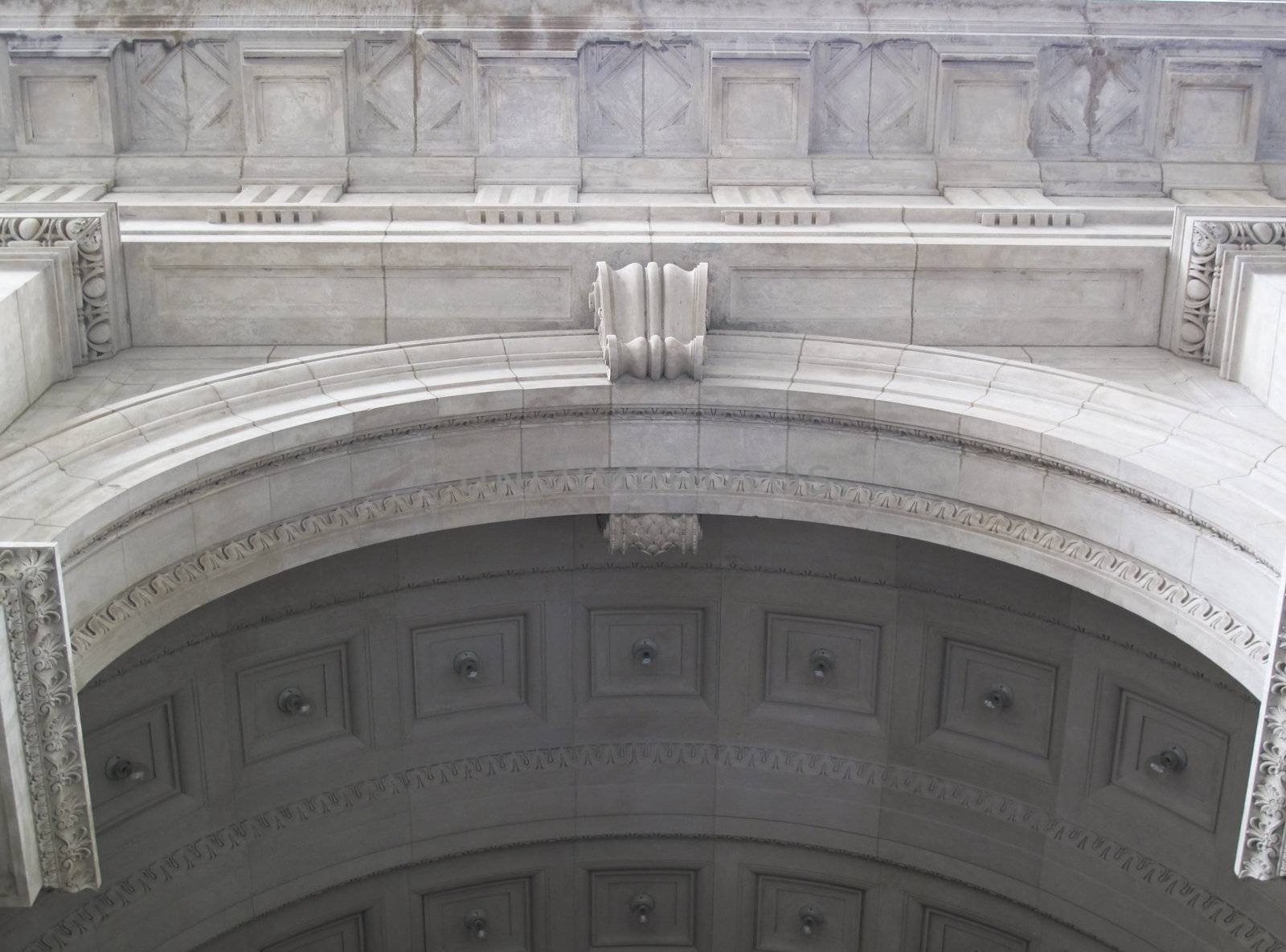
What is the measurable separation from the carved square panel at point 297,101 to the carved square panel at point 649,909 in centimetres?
592

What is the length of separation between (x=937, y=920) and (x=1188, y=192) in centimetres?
570

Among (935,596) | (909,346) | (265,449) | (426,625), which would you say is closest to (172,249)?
(265,449)

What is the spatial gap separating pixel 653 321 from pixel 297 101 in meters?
3.75

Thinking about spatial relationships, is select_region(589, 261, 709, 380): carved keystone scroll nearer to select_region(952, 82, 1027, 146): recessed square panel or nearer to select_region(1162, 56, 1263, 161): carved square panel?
select_region(952, 82, 1027, 146): recessed square panel

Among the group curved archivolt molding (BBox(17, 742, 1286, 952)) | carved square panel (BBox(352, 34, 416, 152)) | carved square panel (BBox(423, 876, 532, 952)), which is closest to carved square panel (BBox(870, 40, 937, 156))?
carved square panel (BBox(352, 34, 416, 152))

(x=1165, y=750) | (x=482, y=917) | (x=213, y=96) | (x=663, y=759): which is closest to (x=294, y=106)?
(x=213, y=96)

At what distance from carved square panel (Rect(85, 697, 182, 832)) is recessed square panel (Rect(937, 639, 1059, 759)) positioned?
17.3 ft

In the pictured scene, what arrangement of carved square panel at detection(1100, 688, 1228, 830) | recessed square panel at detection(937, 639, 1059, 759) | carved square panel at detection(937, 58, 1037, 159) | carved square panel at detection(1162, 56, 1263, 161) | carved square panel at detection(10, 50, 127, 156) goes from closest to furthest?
carved square panel at detection(1100, 688, 1228, 830) → recessed square panel at detection(937, 639, 1059, 759) → carved square panel at detection(10, 50, 127, 156) → carved square panel at detection(937, 58, 1037, 159) → carved square panel at detection(1162, 56, 1263, 161)

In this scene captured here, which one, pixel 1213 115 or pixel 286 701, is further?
pixel 1213 115

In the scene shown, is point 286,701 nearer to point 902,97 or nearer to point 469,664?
point 469,664

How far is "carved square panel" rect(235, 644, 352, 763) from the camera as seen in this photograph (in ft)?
31.9

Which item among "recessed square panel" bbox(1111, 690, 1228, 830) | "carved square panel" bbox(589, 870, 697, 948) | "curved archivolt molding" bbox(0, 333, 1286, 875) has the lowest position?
"carved square panel" bbox(589, 870, 697, 948)

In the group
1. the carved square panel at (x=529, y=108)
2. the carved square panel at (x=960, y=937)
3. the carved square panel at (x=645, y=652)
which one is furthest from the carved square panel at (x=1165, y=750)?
the carved square panel at (x=529, y=108)

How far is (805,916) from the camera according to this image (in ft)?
37.1
